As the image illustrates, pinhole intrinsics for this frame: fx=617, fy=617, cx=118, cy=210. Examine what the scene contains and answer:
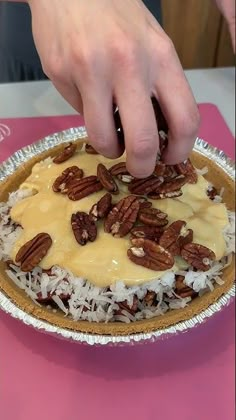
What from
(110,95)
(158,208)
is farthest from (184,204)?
(110,95)

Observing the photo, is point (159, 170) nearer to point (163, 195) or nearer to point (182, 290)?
point (163, 195)

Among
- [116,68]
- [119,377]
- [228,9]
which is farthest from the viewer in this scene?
[228,9]

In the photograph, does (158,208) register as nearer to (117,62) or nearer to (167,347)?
(167,347)

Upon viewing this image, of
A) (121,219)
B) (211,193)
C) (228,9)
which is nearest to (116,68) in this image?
(121,219)

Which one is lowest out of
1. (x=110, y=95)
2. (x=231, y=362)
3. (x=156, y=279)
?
(x=231, y=362)

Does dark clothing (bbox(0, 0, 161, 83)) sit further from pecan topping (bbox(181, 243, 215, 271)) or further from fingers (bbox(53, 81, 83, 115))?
pecan topping (bbox(181, 243, 215, 271))
